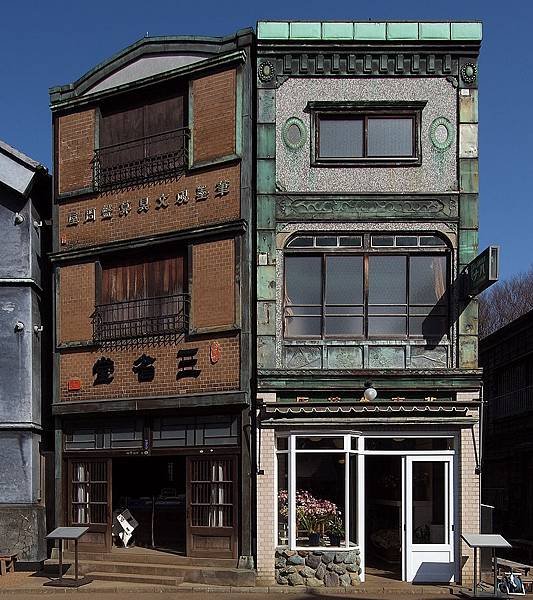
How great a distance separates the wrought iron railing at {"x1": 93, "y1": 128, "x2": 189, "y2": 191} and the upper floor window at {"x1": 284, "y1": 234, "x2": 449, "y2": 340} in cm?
345

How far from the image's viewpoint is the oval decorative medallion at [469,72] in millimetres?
18844

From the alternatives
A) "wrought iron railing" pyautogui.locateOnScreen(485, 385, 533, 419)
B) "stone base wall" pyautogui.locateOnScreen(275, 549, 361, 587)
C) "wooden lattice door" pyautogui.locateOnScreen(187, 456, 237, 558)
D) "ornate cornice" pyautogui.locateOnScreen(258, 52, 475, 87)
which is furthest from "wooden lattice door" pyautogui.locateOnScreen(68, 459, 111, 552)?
"wrought iron railing" pyautogui.locateOnScreen(485, 385, 533, 419)

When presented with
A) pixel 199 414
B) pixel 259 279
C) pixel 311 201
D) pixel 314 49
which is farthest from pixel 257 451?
pixel 314 49

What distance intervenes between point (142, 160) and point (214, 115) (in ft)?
6.51

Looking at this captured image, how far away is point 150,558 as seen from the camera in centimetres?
1936

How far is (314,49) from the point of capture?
19109 millimetres

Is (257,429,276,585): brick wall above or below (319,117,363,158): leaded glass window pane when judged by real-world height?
below

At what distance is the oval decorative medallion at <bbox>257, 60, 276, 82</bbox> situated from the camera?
19.2m

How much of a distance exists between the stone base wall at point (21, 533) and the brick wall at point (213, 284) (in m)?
5.75

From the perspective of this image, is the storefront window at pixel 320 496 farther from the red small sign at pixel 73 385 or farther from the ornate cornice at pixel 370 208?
the red small sign at pixel 73 385

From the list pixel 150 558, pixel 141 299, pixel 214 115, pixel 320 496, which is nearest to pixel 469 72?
pixel 214 115

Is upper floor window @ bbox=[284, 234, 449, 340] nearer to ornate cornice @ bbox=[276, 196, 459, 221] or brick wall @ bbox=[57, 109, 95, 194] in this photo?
ornate cornice @ bbox=[276, 196, 459, 221]

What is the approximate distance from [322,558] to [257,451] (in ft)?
7.71

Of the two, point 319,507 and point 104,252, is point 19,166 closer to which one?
point 104,252
